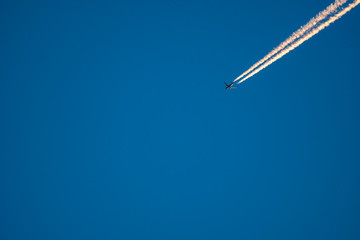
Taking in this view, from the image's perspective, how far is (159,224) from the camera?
88.0m

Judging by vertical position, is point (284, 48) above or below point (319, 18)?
above

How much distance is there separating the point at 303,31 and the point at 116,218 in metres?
85.5

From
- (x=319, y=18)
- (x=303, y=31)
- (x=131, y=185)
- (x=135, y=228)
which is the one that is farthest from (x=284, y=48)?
(x=131, y=185)

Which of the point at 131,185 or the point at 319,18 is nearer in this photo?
the point at 319,18

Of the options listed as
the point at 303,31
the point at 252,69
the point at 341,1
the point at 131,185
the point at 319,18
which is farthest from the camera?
the point at 131,185

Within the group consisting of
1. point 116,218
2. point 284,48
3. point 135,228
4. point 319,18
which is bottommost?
point 319,18

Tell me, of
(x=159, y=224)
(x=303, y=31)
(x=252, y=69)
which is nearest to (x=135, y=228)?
(x=159, y=224)

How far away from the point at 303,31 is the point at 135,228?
7722cm

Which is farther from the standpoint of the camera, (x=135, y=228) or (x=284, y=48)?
(x=135, y=228)

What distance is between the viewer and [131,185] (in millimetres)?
156000

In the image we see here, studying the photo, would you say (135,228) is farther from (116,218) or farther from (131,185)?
(131,185)

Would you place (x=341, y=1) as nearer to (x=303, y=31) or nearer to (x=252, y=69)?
(x=303, y=31)

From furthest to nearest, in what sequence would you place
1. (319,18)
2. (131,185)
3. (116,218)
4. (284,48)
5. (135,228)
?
(131,185) → (116,218) → (135,228) → (284,48) → (319,18)

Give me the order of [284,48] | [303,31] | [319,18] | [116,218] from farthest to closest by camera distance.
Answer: [116,218]
[284,48]
[303,31]
[319,18]
